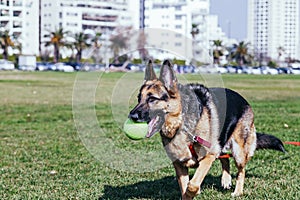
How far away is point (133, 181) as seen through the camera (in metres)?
7.85

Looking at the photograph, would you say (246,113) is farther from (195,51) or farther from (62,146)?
(62,146)

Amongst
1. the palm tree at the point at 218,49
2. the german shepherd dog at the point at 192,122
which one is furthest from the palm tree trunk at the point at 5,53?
the german shepherd dog at the point at 192,122

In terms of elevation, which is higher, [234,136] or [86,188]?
[234,136]

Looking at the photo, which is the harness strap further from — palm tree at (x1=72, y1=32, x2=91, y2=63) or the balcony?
palm tree at (x1=72, y1=32, x2=91, y2=63)

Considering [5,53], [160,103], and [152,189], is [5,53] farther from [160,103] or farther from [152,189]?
→ [160,103]

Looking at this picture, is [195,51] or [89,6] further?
[89,6]

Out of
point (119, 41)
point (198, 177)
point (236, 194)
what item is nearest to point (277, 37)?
point (236, 194)

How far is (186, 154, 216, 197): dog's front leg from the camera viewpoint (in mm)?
5988

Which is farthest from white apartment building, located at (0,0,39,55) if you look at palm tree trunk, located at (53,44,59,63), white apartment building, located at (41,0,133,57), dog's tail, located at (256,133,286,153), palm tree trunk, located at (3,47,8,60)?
dog's tail, located at (256,133,286,153)

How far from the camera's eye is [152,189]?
734 cm

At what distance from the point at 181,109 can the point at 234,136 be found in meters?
1.31

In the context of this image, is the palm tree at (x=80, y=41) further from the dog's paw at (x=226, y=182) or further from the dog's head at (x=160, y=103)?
the dog's head at (x=160, y=103)

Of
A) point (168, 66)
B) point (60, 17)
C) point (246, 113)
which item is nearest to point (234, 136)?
point (246, 113)

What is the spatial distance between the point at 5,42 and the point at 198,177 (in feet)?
336
